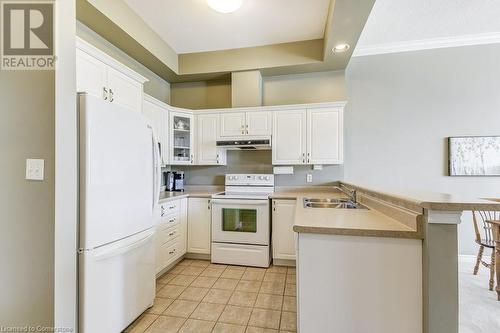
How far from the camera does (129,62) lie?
3029 mm

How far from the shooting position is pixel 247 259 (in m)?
3.04

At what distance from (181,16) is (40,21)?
1494 mm

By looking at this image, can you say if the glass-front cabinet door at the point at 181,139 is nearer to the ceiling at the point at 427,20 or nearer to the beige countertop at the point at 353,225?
the beige countertop at the point at 353,225

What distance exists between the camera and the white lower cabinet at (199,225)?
3.20 metres

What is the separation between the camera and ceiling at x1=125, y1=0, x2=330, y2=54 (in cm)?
249

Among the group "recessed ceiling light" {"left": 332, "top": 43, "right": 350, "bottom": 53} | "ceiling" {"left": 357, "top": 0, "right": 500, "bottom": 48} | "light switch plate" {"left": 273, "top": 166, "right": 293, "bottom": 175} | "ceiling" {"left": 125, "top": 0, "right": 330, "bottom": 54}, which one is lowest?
"light switch plate" {"left": 273, "top": 166, "right": 293, "bottom": 175}

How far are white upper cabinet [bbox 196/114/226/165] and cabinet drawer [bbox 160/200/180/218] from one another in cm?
83

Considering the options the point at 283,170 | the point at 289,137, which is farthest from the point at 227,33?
the point at 283,170

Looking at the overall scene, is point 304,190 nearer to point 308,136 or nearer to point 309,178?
point 309,178

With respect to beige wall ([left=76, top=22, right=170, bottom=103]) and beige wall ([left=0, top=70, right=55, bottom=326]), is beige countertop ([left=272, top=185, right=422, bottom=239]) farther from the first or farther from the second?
beige wall ([left=76, top=22, right=170, bottom=103])

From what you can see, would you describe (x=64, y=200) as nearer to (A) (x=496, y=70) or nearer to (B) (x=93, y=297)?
(B) (x=93, y=297)

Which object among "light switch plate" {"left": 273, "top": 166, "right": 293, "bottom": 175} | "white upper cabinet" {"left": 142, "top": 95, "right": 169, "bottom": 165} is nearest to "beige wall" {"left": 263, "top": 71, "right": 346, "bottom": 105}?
"light switch plate" {"left": 273, "top": 166, "right": 293, "bottom": 175}

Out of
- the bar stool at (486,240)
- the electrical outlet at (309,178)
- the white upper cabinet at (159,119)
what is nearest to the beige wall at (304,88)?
the electrical outlet at (309,178)

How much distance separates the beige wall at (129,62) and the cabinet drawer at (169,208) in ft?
5.38
